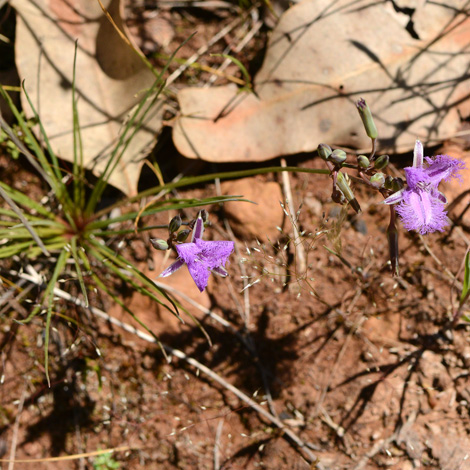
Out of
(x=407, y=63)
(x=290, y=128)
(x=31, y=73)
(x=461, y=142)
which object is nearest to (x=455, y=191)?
(x=461, y=142)

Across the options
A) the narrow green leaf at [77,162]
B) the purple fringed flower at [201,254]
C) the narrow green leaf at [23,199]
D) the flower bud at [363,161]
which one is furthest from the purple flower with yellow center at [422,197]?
the narrow green leaf at [23,199]

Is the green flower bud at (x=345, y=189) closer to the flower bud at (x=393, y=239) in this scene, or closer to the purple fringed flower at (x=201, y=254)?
the flower bud at (x=393, y=239)

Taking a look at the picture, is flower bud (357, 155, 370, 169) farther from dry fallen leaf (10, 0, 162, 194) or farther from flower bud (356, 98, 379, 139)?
dry fallen leaf (10, 0, 162, 194)

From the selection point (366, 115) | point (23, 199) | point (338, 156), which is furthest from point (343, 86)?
point (23, 199)

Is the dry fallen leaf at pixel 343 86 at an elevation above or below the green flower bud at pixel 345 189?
above

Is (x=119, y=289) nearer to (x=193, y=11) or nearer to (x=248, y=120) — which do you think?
(x=248, y=120)

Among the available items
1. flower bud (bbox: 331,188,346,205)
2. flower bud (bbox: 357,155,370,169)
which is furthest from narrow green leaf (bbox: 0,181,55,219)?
flower bud (bbox: 357,155,370,169)

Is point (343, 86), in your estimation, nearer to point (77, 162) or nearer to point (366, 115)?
point (366, 115)
